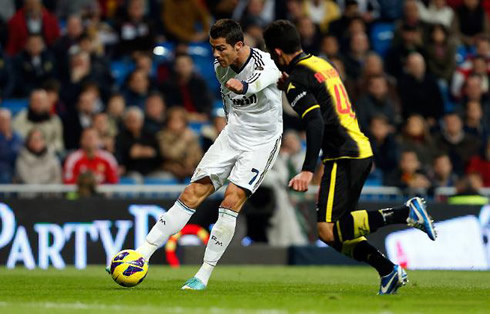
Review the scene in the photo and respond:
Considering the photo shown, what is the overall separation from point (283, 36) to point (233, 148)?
1240 mm

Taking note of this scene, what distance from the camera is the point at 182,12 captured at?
2086 cm

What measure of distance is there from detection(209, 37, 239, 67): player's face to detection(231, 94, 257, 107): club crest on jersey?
1.36 ft

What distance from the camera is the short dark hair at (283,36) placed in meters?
9.46

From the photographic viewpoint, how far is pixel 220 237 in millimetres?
9812

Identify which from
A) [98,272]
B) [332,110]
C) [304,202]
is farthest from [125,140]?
[332,110]

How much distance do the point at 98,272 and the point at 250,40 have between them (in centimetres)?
675

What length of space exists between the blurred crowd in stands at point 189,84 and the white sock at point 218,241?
6573mm

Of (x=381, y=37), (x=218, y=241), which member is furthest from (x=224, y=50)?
(x=381, y=37)

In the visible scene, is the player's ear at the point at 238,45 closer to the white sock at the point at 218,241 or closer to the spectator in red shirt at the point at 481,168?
the white sock at the point at 218,241

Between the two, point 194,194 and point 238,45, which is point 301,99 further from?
point 194,194

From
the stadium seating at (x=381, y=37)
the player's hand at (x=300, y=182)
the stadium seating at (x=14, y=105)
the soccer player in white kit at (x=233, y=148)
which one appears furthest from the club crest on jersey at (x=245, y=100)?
the stadium seating at (x=381, y=37)

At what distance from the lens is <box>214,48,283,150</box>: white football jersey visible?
→ 9.98 m

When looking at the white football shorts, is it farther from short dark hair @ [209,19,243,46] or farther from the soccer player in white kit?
short dark hair @ [209,19,243,46]

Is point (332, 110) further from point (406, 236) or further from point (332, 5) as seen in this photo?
point (332, 5)
